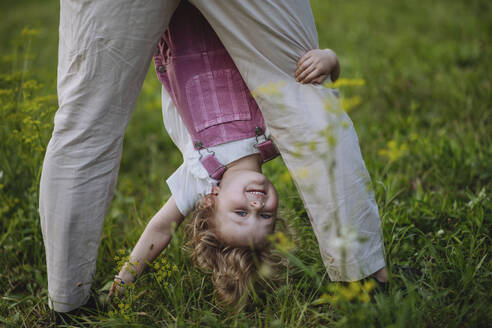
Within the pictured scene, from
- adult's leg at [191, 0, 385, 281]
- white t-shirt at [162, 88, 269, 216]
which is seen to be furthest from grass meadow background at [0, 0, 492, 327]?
white t-shirt at [162, 88, 269, 216]

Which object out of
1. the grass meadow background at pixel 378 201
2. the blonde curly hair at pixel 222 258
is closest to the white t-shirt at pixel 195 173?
the blonde curly hair at pixel 222 258

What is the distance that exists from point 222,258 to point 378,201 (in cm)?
99

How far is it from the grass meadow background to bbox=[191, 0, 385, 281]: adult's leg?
7.9 inches

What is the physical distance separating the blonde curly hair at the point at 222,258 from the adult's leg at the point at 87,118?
1.52 feet

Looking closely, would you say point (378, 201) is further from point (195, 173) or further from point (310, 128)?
point (195, 173)

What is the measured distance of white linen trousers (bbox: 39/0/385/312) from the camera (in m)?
1.41

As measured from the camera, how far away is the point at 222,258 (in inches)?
70.8

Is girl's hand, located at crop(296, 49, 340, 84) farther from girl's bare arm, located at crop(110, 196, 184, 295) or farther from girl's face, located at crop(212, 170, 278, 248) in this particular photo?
girl's bare arm, located at crop(110, 196, 184, 295)

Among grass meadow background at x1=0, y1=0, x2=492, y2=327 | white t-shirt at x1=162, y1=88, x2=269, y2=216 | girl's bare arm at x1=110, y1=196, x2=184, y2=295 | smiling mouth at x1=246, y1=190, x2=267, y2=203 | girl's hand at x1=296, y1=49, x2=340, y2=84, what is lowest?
grass meadow background at x1=0, y1=0, x2=492, y2=327

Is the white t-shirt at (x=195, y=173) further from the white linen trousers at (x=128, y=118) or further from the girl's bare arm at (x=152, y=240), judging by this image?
the white linen trousers at (x=128, y=118)

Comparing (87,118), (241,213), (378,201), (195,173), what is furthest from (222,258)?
(378,201)

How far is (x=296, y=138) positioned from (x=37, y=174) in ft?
5.07

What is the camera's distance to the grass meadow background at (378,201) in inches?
63.1

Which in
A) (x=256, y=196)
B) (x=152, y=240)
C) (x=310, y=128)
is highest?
(x=310, y=128)
